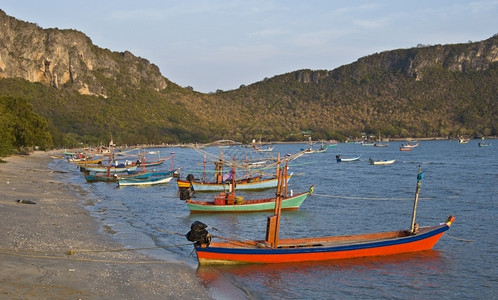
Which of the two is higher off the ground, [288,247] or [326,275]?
[288,247]

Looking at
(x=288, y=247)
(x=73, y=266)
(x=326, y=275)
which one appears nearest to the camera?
(x=73, y=266)

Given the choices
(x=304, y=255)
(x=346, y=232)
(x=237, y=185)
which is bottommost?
(x=237, y=185)

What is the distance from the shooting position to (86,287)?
14117 millimetres

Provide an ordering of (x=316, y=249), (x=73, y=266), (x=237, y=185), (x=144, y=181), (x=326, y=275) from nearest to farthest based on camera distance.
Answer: (x=73, y=266) → (x=326, y=275) → (x=316, y=249) → (x=237, y=185) → (x=144, y=181)

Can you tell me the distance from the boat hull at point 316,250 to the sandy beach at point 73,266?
4.08 ft

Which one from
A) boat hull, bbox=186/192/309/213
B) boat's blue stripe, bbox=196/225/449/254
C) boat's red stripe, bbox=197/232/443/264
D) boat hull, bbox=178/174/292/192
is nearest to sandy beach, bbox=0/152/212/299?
boat's red stripe, bbox=197/232/443/264

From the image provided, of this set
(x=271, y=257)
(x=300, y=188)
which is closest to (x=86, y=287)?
(x=271, y=257)

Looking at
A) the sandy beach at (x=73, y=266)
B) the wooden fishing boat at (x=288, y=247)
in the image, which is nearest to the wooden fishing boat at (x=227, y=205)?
the sandy beach at (x=73, y=266)

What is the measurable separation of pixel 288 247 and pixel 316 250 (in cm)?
106

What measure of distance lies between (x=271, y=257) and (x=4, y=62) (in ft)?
634

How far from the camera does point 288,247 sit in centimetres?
1998

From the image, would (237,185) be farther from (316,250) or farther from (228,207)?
(316,250)

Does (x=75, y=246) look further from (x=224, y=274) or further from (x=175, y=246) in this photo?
(x=224, y=274)

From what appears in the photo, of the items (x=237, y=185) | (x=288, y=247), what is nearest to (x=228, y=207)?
(x=288, y=247)
